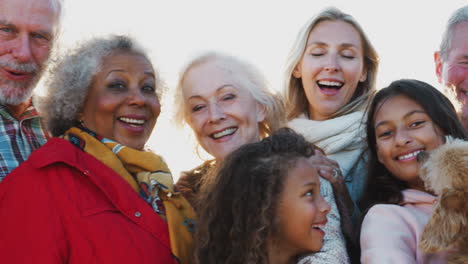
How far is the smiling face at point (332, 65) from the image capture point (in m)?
4.76

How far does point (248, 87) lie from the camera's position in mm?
4199

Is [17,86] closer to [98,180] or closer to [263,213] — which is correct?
[98,180]

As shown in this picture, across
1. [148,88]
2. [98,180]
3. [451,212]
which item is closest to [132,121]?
[148,88]

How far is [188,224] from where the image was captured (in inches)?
137

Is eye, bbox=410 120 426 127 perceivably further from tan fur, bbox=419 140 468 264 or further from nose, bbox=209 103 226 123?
nose, bbox=209 103 226 123

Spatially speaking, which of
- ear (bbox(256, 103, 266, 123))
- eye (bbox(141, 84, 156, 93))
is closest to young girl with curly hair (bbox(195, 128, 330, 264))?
eye (bbox(141, 84, 156, 93))

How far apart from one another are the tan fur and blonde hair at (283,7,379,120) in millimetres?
1969

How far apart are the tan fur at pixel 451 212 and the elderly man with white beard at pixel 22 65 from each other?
8.69 ft

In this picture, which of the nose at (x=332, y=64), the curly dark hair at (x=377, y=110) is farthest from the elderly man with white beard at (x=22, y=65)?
the curly dark hair at (x=377, y=110)

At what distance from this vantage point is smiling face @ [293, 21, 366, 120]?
187 inches

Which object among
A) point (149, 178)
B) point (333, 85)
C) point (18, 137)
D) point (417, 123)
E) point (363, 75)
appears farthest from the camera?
point (363, 75)

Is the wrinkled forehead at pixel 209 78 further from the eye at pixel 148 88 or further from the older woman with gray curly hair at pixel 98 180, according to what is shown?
the eye at pixel 148 88

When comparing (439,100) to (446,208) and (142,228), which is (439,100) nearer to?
(446,208)

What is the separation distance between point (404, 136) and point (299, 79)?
1.81 metres
